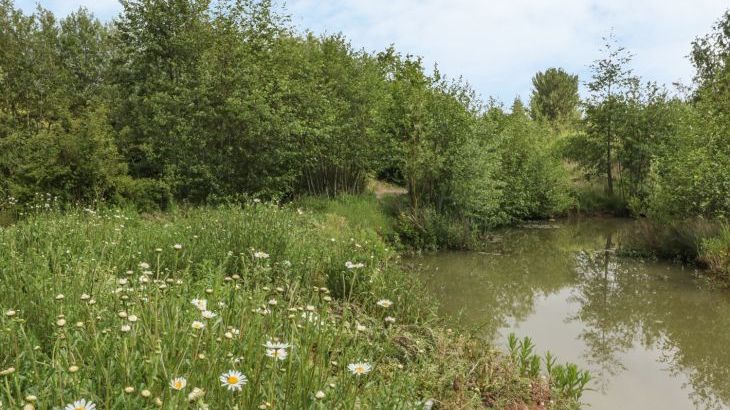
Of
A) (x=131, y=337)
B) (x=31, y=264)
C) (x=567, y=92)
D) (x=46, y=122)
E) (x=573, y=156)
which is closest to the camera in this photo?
(x=131, y=337)

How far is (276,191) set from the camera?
529 inches

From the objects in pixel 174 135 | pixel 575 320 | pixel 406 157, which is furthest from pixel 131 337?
pixel 406 157

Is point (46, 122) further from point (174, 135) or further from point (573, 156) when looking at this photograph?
point (573, 156)

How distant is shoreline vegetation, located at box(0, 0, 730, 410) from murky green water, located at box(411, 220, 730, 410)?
75cm

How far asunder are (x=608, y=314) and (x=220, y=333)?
309 inches

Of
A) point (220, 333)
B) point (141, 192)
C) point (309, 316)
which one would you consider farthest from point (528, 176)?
point (220, 333)

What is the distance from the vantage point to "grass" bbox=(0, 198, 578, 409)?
2262 millimetres

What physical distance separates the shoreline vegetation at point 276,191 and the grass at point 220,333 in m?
0.03

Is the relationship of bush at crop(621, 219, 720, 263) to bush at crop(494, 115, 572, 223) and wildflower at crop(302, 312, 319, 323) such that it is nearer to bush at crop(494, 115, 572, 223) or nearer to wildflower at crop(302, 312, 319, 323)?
bush at crop(494, 115, 572, 223)

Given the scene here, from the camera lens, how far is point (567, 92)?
152 ft

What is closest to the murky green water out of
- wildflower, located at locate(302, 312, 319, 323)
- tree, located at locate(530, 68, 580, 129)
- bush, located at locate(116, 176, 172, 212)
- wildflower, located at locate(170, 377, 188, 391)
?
wildflower, located at locate(302, 312, 319, 323)

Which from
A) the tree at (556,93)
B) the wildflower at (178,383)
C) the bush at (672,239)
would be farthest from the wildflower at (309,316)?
the tree at (556,93)

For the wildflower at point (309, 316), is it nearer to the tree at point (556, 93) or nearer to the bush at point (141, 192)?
the bush at point (141, 192)

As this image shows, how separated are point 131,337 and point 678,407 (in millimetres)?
5481
